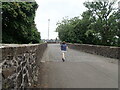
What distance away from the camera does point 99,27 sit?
143 ft

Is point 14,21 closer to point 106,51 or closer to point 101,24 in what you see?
point 106,51

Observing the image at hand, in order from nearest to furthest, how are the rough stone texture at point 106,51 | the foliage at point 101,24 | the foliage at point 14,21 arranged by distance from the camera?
the rough stone texture at point 106,51 → the foliage at point 14,21 → the foliage at point 101,24

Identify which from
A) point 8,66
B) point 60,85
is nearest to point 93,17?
point 60,85

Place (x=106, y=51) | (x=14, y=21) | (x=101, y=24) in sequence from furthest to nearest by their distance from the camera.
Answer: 1. (x=101, y=24)
2. (x=14, y=21)
3. (x=106, y=51)

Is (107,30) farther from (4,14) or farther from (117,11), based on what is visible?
(4,14)

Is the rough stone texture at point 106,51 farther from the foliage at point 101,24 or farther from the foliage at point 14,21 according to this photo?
the foliage at point 101,24

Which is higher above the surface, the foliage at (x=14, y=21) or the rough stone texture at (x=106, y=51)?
the foliage at (x=14, y=21)

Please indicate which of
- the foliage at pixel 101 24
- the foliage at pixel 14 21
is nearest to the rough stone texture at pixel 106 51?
the foliage at pixel 14 21

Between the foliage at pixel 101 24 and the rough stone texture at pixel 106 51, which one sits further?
the foliage at pixel 101 24

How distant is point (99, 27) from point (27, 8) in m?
24.3

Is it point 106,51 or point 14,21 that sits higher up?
point 14,21

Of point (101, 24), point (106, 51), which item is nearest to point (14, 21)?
point (106, 51)

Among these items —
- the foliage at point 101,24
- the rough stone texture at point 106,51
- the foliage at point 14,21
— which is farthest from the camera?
the foliage at point 101,24

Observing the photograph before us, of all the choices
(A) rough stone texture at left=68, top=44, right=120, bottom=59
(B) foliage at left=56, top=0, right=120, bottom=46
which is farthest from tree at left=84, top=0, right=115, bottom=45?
(A) rough stone texture at left=68, top=44, right=120, bottom=59
